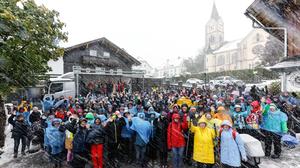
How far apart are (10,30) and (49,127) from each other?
5009mm

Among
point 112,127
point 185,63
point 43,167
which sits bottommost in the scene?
point 43,167

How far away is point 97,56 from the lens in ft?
92.2

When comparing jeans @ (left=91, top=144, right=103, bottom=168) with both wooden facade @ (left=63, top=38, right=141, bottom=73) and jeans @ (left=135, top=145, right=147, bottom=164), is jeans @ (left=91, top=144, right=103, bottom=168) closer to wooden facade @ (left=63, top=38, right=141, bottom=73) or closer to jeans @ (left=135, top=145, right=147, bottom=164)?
jeans @ (left=135, top=145, right=147, bottom=164)

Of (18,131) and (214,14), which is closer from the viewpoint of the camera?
(18,131)

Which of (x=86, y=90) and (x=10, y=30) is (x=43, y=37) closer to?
(x=10, y=30)

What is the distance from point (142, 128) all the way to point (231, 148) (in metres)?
2.62

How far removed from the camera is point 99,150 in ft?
22.6

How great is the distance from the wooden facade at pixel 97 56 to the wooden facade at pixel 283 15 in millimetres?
16117

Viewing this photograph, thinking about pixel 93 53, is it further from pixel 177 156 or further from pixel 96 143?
pixel 177 156

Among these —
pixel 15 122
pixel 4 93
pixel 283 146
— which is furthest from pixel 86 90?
pixel 4 93

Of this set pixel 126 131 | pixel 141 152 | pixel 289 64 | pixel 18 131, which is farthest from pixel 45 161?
pixel 289 64

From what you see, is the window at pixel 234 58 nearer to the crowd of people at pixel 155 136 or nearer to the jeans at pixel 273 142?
the crowd of people at pixel 155 136

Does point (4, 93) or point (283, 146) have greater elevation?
point (4, 93)

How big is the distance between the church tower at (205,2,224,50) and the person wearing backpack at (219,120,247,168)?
89686 millimetres
